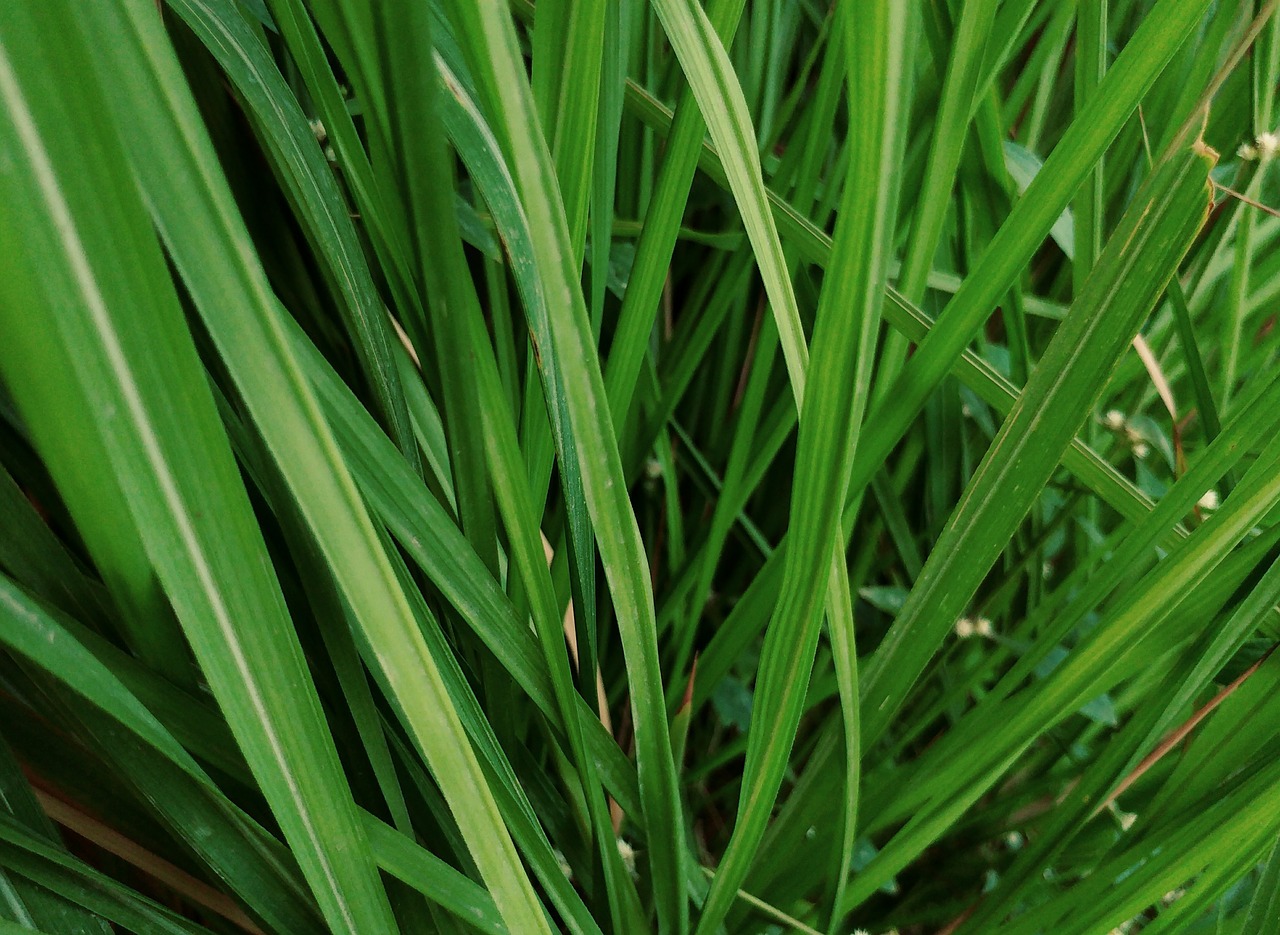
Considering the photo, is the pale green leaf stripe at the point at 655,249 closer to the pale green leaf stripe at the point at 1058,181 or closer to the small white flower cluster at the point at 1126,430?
the pale green leaf stripe at the point at 1058,181

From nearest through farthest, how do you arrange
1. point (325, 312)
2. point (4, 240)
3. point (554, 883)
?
1. point (4, 240)
2. point (554, 883)
3. point (325, 312)

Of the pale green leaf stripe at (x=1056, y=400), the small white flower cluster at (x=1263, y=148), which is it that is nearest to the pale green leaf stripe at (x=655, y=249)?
the pale green leaf stripe at (x=1056, y=400)

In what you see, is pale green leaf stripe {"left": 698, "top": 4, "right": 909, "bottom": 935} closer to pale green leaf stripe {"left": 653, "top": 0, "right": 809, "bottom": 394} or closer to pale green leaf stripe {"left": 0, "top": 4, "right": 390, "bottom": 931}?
pale green leaf stripe {"left": 653, "top": 0, "right": 809, "bottom": 394}

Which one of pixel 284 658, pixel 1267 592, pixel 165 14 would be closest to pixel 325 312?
pixel 165 14

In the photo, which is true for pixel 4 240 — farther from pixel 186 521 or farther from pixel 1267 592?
pixel 1267 592

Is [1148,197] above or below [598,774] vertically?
above

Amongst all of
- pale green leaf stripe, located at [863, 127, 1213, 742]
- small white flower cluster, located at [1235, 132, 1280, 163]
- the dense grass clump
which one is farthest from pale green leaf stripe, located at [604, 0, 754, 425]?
small white flower cluster, located at [1235, 132, 1280, 163]
